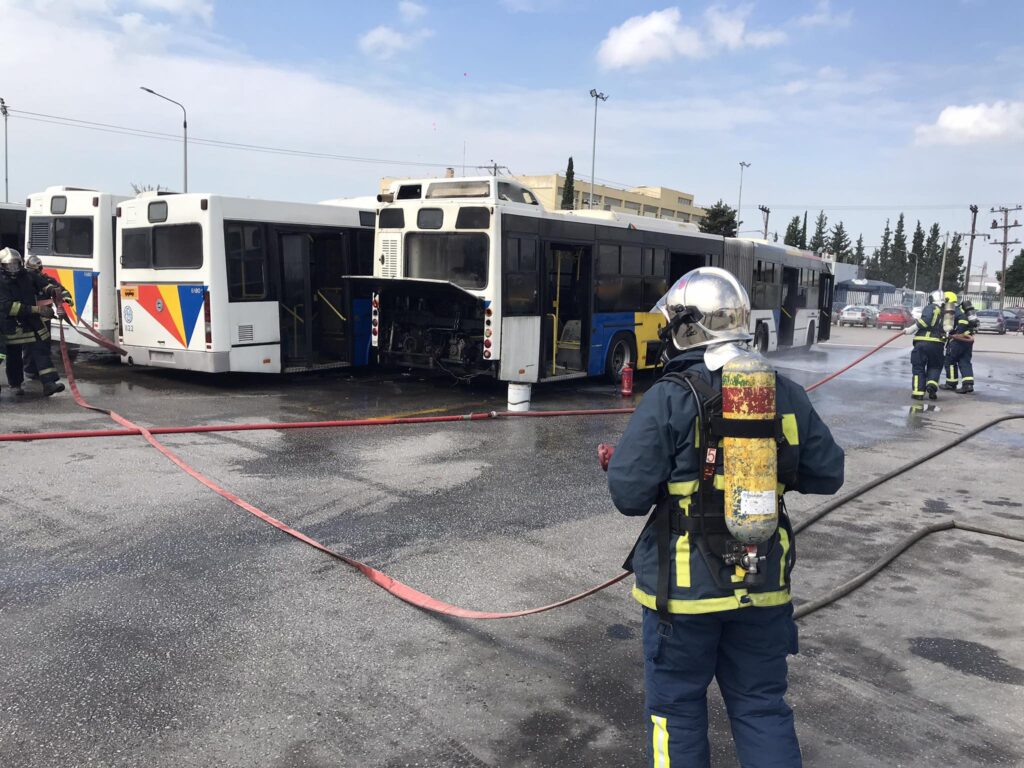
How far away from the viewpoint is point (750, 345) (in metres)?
2.97

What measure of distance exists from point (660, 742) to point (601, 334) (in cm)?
1113

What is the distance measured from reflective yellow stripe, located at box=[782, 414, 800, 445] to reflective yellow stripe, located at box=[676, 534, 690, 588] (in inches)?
18.8

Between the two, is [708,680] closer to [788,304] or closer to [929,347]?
[929,347]

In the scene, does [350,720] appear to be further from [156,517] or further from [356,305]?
[356,305]

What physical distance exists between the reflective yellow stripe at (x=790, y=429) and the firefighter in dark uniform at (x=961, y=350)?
1289cm

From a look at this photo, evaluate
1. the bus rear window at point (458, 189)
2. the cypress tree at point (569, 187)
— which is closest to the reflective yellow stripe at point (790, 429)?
the bus rear window at point (458, 189)

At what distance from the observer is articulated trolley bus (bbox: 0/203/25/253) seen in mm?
17328

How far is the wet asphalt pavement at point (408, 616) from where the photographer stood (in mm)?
3273

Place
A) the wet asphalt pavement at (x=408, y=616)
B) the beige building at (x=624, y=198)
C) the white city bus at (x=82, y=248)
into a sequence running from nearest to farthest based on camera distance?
the wet asphalt pavement at (x=408, y=616)
the white city bus at (x=82, y=248)
the beige building at (x=624, y=198)

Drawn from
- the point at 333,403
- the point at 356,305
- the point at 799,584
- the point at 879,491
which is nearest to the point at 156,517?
the point at 799,584

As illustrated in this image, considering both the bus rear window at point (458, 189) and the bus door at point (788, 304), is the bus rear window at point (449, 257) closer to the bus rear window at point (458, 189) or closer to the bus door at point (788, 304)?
the bus rear window at point (458, 189)

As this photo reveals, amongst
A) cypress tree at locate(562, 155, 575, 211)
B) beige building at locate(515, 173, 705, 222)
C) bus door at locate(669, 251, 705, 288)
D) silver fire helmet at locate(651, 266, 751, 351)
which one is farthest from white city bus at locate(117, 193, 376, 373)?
beige building at locate(515, 173, 705, 222)

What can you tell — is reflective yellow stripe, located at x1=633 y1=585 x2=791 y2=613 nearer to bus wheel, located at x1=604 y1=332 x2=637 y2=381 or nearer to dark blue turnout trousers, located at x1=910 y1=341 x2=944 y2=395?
bus wheel, located at x1=604 y1=332 x2=637 y2=381

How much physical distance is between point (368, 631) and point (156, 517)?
8.32ft
